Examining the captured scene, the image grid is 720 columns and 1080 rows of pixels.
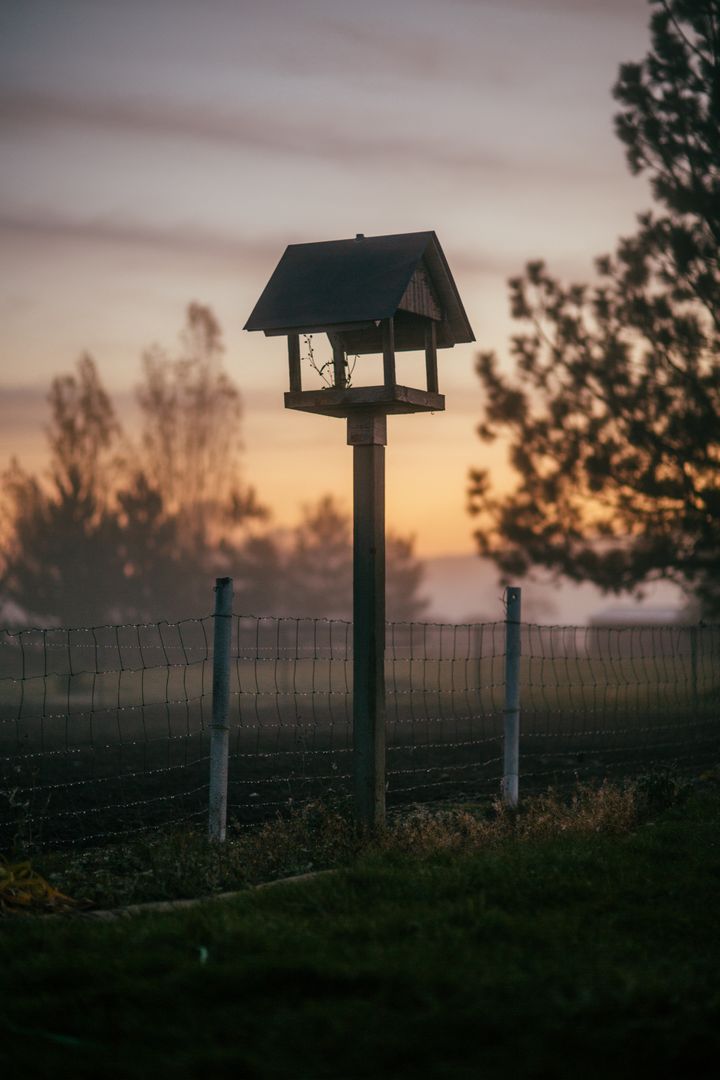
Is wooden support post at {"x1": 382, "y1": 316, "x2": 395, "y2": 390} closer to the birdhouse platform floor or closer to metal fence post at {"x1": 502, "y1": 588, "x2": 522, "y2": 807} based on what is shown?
the birdhouse platform floor

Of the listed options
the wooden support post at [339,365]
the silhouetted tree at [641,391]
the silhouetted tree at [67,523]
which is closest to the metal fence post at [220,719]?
the wooden support post at [339,365]

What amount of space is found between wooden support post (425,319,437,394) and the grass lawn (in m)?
3.79

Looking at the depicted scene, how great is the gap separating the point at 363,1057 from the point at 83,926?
6.30ft

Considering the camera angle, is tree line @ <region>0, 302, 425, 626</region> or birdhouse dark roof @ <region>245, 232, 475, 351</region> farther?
tree line @ <region>0, 302, 425, 626</region>

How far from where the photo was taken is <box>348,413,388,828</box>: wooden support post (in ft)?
26.0

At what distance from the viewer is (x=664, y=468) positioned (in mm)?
21688

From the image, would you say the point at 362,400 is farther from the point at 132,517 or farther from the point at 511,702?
the point at 132,517

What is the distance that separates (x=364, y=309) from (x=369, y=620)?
6.56 ft

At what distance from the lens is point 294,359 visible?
8.48 metres

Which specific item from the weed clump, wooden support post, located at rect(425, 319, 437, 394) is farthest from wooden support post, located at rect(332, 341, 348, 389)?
the weed clump

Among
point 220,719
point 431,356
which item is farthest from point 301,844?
point 431,356

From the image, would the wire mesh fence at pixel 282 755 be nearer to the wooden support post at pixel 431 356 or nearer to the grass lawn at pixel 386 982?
the grass lawn at pixel 386 982

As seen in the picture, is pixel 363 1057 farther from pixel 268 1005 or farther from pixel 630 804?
pixel 630 804

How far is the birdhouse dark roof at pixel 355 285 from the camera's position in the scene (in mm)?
8023
